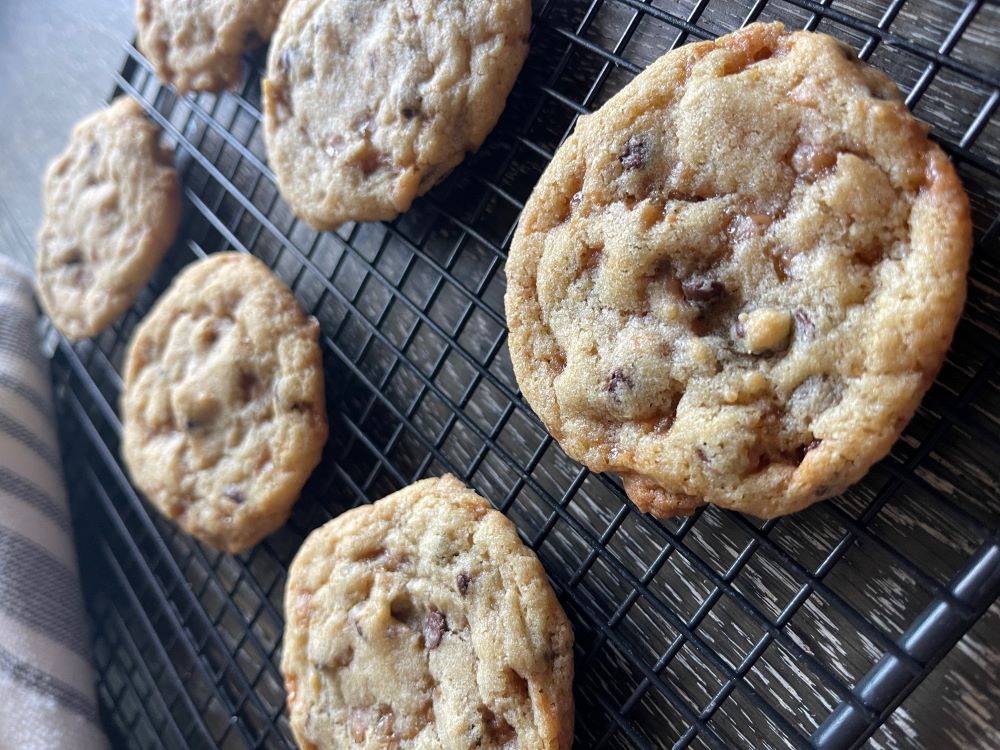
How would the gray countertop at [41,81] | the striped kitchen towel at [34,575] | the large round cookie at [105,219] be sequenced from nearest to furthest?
the striped kitchen towel at [34,575] < the large round cookie at [105,219] < the gray countertop at [41,81]

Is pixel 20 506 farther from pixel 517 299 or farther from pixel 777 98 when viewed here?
pixel 777 98

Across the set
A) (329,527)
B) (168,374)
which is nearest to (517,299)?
(329,527)

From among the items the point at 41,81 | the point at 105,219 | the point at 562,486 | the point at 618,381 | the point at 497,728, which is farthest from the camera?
the point at 41,81

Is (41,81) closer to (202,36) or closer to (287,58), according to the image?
(202,36)

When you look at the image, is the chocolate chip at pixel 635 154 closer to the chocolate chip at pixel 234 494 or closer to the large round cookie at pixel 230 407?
the large round cookie at pixel 230 407

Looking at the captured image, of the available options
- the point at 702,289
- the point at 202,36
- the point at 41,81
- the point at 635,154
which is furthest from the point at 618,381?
the point at 41,81

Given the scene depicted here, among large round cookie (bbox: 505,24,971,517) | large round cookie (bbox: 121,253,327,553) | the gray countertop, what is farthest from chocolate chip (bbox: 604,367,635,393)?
the gray countertop

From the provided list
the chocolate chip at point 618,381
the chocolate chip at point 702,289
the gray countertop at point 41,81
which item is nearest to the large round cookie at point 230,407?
the chocolate chip at point 618,381
